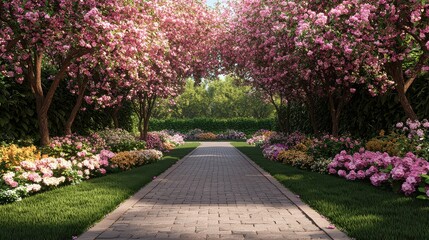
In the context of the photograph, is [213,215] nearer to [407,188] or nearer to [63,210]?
[63,210]

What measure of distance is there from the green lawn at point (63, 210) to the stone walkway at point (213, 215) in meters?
0.25

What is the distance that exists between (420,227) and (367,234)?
34.4 inches

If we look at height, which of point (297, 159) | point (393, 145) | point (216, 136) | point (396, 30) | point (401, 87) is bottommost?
point (297, 159)

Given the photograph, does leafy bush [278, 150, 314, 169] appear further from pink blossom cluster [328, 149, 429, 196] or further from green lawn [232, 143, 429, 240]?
green lawn [232, 143, 429, 240]

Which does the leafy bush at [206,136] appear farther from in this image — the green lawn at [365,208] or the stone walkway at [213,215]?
the green lawn at [365,208]

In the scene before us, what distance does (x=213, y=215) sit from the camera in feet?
23.3

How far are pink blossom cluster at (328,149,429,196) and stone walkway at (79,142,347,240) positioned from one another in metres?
1.97

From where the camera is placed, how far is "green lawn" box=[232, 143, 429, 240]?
5.65 metres

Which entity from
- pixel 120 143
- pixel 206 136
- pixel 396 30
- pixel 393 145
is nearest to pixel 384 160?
pixel 393 145

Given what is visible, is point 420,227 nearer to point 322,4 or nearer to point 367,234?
point 367,234

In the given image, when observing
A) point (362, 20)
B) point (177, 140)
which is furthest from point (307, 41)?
point (177, 140)

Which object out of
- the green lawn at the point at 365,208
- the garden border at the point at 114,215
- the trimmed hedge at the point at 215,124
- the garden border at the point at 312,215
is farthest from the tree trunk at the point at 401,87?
the trimmed hedge at the point at 215,124

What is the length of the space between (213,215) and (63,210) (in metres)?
2.53

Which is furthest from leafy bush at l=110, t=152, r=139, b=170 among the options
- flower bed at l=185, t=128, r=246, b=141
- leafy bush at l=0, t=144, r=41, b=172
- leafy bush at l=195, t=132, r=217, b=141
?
flower bed at l=185, t=128, r=246, b=141
